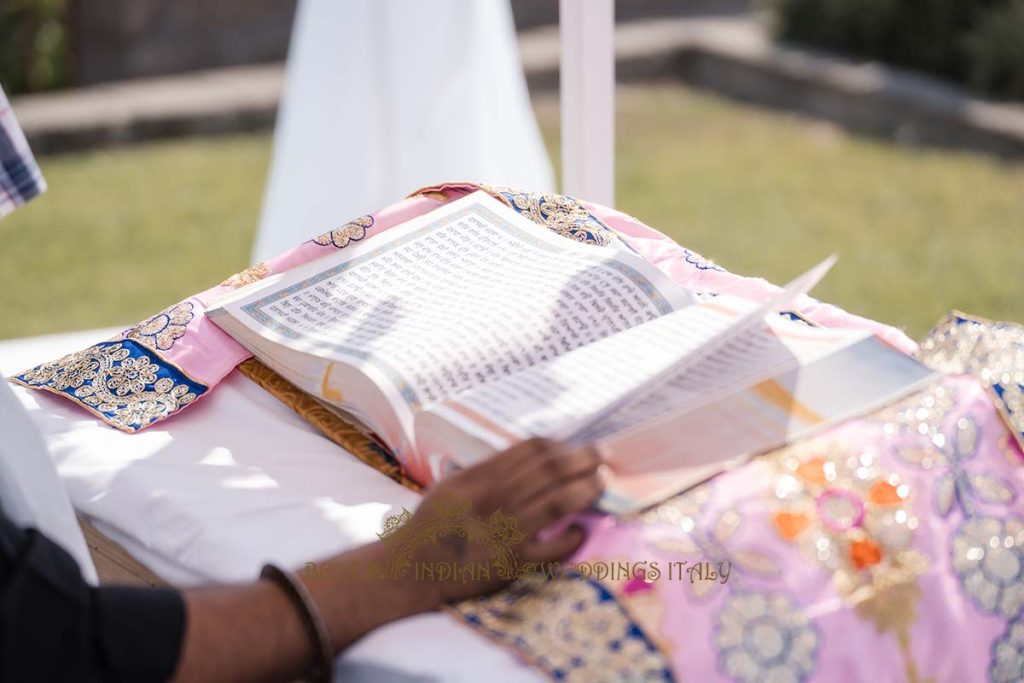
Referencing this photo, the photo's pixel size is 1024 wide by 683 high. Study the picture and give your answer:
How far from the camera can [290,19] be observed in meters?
4.58

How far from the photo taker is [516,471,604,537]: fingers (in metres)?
0.84

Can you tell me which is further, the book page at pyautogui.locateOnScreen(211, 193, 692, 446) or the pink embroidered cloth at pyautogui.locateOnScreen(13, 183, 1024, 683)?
the book page at pyautogui.locateOnScreen(211, 193, 692, 446)

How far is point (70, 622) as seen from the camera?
2.62 feet

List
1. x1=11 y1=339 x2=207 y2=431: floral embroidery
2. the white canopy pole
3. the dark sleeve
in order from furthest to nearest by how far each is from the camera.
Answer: the white canopy pole, x1=11 y1=339 x2=207 y2=431: floral embroidery, the dark sleeve

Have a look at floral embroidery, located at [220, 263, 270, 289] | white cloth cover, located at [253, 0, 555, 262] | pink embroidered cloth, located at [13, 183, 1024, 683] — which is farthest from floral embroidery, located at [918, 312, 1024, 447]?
white cloth cover, located at [253, 0, 555, 262]

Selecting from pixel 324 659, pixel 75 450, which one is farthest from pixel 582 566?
pixel 75 450

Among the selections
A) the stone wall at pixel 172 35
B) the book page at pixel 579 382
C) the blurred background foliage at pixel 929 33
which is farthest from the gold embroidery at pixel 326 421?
the stone wall at pixel 172 35

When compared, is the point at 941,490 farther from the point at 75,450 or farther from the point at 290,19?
the point at 290,19

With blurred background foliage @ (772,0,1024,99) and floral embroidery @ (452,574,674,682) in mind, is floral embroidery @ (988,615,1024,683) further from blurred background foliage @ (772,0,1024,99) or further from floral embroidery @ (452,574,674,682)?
blurred background foliage @ (772,0,1024,99)

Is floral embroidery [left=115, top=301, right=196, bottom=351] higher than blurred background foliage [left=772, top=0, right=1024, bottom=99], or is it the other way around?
floral embroidery [left=115, top=301, right=196, bottom=351]

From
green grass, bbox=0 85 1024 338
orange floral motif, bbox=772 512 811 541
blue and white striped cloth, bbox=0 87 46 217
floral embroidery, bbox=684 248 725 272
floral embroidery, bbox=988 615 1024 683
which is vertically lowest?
green grass, bbox=0 85 1024 338

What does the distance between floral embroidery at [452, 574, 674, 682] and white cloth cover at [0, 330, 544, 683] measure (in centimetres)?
1

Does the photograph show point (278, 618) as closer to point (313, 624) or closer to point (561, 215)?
point (313, 624)

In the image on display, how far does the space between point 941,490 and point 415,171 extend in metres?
1.50
